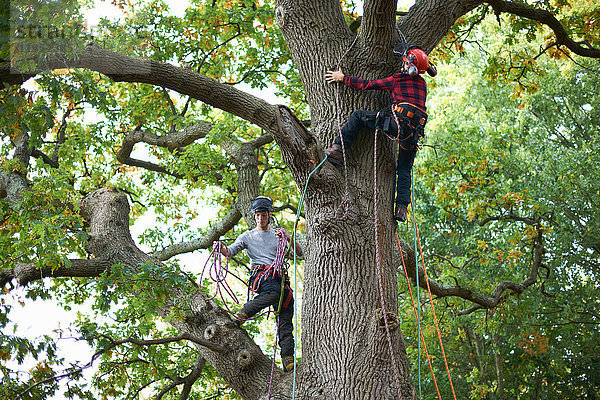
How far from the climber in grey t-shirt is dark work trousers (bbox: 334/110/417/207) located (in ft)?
3.16

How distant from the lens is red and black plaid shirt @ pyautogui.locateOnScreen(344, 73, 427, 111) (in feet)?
13.6

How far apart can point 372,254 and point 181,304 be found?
1731mm

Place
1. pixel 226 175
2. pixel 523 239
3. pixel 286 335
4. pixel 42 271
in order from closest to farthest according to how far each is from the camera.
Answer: pixel 286 335 → pixel 42 271 → pixel 226 175 → pixel 523 239

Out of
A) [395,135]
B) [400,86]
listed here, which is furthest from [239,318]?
[400,86]

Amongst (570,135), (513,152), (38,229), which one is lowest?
(38,229)

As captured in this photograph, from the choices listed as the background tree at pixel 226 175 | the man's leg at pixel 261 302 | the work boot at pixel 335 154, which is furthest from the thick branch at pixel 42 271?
the work boot at pixel 335 154

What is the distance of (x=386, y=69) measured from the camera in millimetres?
4395

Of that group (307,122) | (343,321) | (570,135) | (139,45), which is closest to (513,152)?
(570,135)

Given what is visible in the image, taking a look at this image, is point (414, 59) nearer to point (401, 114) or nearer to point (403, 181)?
point (401, 114)

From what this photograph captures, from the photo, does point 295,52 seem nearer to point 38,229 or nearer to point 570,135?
point 38,229

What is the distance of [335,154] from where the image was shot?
4125mm

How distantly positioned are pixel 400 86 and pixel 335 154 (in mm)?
693

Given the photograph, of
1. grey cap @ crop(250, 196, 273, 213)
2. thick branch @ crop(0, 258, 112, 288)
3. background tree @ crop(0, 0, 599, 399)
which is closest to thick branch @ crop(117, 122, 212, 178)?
background tree @ crop(0, 0, 599, 399)

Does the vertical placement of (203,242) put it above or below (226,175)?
below
